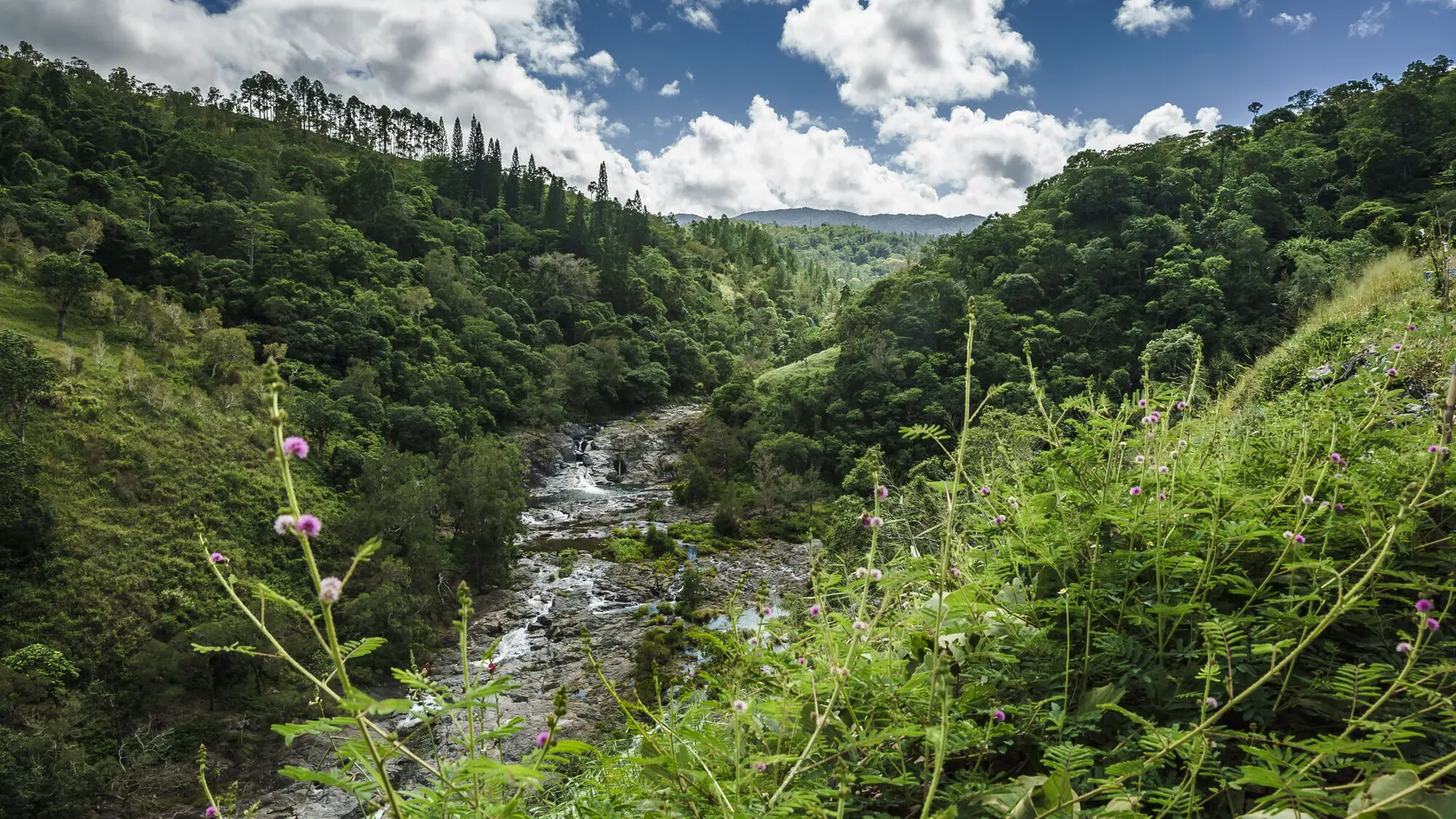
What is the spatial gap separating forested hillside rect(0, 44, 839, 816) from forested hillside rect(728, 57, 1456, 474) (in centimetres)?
1643

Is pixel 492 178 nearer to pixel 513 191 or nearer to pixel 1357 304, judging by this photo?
pixel 513 191

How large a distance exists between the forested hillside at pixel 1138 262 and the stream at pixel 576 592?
7.88 meters

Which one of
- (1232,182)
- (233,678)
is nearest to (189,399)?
(233,678)

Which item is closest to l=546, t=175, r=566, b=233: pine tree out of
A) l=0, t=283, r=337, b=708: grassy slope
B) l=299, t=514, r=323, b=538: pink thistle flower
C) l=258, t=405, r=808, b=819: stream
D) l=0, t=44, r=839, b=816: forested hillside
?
l=0, t=44, r=839, b=816: forested hillside

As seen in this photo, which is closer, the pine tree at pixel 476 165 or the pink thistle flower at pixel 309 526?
the pink thistle flower at pixel 309 526

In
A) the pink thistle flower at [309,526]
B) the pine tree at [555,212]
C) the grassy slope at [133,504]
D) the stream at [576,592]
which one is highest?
the pine tree at [555,212]

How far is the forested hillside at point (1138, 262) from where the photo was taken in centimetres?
2773

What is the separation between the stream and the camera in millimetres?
13062

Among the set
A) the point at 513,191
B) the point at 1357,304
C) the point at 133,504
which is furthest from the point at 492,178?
the point at 1357,304

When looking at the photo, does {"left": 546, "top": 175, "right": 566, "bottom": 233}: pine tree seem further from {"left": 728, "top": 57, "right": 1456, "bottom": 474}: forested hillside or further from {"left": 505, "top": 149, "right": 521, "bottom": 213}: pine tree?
{"left": 728, "top": 57, "right": 1456, "bottom": 474}: forested hillside

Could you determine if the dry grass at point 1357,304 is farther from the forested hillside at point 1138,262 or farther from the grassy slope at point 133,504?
the grassy slope at point 133,504

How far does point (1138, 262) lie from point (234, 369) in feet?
141

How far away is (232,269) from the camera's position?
3353cm

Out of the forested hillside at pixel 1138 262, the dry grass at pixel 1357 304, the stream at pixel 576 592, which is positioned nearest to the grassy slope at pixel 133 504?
the stream at pixel 576 592
